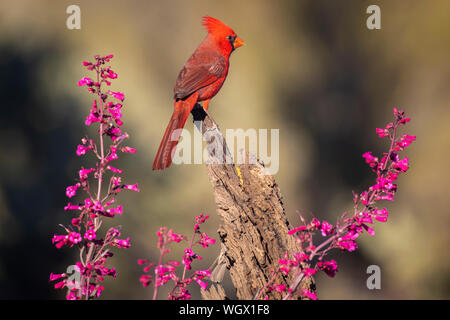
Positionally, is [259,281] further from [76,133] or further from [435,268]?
[435,268]

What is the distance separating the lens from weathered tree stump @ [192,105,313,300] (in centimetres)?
179

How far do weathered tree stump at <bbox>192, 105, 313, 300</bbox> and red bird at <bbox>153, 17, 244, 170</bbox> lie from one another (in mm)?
290

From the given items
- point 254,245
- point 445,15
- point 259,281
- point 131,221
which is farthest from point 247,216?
point 445,15

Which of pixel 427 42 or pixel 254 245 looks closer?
pixel 254 245

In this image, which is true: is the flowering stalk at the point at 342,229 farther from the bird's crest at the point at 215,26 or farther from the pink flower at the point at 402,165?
the bird's crest at the point at 215,26

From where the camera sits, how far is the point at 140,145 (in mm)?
3965

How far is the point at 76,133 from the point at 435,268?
10.4ft

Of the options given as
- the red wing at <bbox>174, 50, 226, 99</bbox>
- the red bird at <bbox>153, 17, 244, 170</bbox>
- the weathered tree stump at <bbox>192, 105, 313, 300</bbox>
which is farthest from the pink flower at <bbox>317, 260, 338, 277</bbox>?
the red wing at <bbox>174, 50, 226, 99</bbox>

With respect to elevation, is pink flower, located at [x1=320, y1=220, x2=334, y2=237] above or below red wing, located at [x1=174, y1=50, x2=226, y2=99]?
below

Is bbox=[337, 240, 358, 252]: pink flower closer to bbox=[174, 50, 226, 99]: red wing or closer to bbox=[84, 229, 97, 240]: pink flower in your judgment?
bbox=[84, 229, 97, 240]: pink flower

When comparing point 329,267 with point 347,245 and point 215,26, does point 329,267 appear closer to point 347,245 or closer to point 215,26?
point 347,245

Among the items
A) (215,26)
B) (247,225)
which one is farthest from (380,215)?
(215,26)

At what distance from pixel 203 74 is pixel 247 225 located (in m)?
1.00

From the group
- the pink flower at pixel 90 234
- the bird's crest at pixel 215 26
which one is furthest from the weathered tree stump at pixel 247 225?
the bird's crest at pixel 215 26
